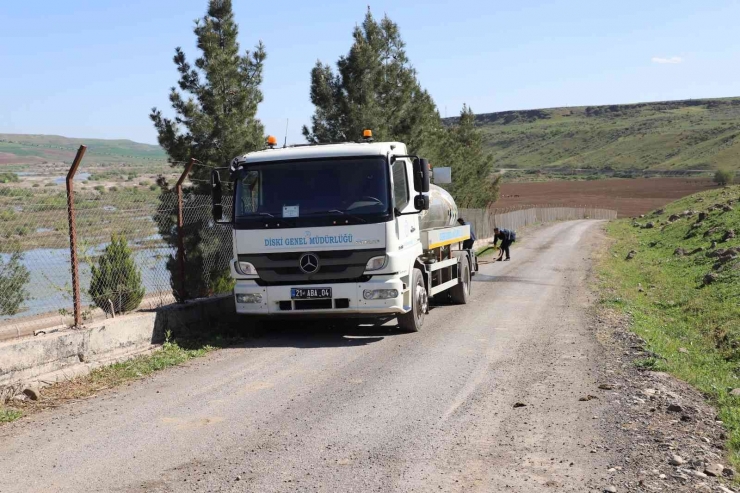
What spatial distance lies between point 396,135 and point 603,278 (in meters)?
9.68

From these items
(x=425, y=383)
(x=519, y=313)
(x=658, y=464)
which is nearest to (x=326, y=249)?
(x=425, y=383)

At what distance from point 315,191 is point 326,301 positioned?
158cm

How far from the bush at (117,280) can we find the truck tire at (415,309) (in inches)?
173

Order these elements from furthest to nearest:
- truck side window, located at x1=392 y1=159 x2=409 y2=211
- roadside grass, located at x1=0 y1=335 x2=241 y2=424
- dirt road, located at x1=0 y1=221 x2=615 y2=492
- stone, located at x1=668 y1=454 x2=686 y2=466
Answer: truck side window, located at x1=392 y1=159 x2=409 y2=211
roadside grass, located at x1=0 y1=335 x2=241 y2=424
stone, located at x1=668 y1=454 x2=686 y2=466
dirt road, located at x1=0 y1=221 x2=615 y2=492

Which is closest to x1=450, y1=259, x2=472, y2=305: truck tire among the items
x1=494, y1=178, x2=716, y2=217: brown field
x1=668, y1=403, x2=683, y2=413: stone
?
x1=668, y1=403, x2=683, y2=413: stone

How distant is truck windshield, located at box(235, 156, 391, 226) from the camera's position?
11320 millimetres

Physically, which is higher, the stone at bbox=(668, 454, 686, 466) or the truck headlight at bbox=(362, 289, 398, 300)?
the truck headlight at bbox=(362, 289, 398, 300)

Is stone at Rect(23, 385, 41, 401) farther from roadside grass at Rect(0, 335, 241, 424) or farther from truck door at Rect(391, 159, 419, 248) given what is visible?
truck door at Rect(391, 159, 419, 248)

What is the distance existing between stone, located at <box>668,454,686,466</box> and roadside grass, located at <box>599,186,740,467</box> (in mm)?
399

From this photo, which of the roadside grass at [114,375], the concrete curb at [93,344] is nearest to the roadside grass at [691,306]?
the roadside grass at [114,375]

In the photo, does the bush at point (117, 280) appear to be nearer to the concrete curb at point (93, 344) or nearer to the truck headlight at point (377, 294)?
the concrete curb at point (93, 344)

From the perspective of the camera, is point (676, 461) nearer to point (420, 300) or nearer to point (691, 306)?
point (420, 300)

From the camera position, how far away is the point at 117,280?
46.5ft

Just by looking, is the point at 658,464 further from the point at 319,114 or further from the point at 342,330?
the point at 319,114
